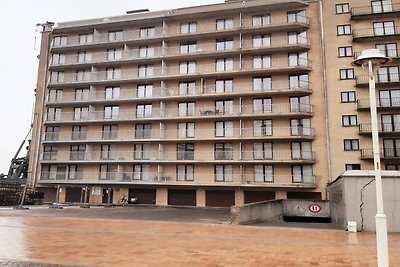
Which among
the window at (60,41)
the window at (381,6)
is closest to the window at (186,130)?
the window at (60,41)

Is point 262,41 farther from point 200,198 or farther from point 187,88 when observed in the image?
point 200,198

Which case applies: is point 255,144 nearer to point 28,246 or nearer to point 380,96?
point 380,96

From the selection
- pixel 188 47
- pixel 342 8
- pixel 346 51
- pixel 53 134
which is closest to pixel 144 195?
pixel 53 134

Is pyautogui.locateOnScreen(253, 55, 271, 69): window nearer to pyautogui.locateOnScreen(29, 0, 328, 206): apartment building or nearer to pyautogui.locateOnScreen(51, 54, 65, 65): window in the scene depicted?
pyautogui.locateOnScreen(29, 0, 328, 206): apartment building

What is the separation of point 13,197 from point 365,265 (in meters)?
32.2

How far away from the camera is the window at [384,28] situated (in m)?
34.8

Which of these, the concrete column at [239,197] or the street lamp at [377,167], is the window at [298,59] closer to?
the concrete column at [239,197]

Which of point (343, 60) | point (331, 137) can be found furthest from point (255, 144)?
point (343, 60)

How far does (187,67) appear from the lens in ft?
132

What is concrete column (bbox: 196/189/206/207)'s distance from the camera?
37.5 metres

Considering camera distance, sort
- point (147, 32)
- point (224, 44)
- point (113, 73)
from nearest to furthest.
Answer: point (224, 44)
point (147, 32)
point (113, 73)

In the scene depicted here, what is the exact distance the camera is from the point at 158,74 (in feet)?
133

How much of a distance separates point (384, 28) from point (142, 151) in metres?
29.2

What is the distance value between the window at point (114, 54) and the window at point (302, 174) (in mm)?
25275
